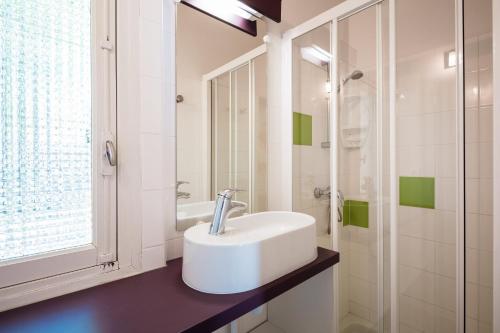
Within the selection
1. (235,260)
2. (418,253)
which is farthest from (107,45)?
(418,253)

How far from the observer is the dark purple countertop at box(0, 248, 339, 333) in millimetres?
563

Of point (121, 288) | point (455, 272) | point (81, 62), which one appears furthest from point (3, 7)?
point (455, 272)

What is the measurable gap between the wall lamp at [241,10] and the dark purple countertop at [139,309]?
112 cm

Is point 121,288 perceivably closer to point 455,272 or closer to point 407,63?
point 455,272

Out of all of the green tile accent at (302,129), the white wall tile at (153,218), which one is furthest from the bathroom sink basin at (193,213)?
the green tile accent at (302,129)

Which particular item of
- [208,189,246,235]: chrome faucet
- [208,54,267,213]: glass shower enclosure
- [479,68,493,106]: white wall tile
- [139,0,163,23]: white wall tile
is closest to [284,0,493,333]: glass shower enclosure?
[479,68,493,106]: white wall tile

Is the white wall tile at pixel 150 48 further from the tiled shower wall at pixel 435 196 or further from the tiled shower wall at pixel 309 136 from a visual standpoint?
the tiled shower wall at pixel 435 196

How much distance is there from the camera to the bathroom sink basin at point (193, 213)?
993 millimetres

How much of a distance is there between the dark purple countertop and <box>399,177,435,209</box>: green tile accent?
2.48 feet

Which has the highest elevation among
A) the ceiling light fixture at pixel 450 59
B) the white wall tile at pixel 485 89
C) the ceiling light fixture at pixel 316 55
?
the ceiling light fixture at pixel 316 55

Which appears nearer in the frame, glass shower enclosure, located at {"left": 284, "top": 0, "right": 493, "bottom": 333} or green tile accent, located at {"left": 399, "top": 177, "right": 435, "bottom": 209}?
glass shower enclosure, located at {"left": 284, "top": 0, "right": 493, "bottom": 333}

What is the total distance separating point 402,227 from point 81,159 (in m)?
1.44

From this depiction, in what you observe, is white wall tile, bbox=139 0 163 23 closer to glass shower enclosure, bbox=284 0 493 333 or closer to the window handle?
the window handle

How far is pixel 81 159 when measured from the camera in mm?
800
